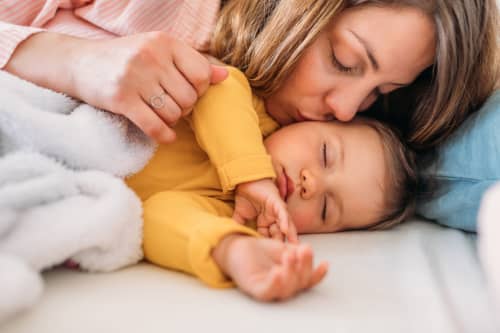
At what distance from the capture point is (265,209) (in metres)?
0.85

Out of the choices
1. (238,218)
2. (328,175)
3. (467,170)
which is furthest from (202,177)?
(467,170)

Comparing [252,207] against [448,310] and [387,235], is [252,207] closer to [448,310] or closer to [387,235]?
[387,235]

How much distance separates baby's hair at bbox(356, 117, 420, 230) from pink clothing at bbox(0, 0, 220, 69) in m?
0.36

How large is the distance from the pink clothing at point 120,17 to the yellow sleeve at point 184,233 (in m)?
0.36

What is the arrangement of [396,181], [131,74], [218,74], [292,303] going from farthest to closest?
[396,181] < [218,74] < [131,74] < [292,303]

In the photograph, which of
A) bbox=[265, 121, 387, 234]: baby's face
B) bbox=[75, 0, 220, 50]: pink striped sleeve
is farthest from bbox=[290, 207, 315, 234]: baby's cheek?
bbox=[75, 0, 220, 50]: pink striped sleeve

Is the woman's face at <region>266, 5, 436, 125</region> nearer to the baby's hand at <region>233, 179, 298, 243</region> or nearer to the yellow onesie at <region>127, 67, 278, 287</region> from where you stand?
the yellow onesie at <region>127, 67, 278, 287</region>

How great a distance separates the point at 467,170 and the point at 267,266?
0.49 meters

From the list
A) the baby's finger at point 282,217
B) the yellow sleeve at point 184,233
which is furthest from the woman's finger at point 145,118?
the baby's finger at point 282,217

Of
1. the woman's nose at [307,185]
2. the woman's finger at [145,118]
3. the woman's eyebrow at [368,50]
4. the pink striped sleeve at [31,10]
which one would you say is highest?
the woman's eyebrow at [368,50]

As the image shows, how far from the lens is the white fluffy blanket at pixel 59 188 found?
652mm

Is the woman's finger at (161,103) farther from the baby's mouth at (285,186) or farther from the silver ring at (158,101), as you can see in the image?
the baby's mouth at (285,186)

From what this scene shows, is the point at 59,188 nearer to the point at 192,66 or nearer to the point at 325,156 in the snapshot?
the point at 192,66

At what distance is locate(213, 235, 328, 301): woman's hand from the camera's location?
24.5 inches
